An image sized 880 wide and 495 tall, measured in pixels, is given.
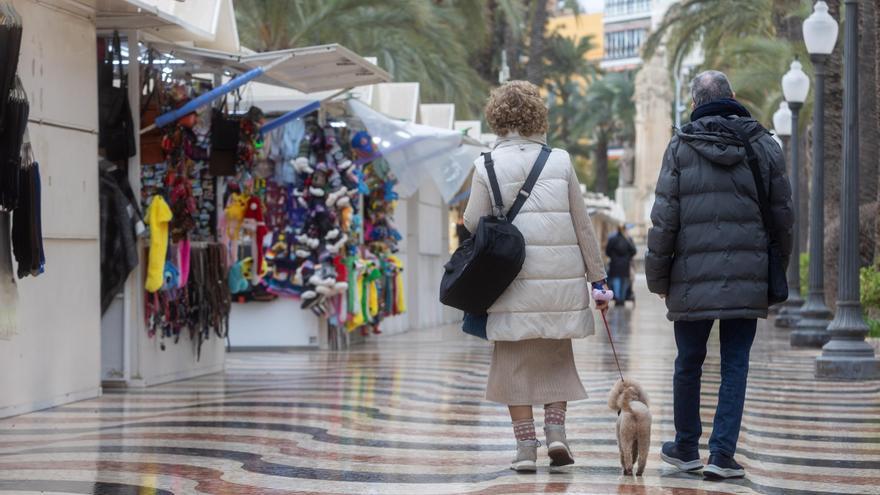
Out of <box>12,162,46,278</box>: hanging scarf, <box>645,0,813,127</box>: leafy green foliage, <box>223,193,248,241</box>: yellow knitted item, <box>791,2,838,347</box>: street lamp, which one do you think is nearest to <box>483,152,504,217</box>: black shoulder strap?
<box>12,162,46,278</box>: hanging scarf

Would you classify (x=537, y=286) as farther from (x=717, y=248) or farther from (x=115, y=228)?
(x=115, y=228)

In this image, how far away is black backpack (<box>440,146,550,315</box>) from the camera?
6.53m

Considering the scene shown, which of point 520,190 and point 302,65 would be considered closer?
point 520,190

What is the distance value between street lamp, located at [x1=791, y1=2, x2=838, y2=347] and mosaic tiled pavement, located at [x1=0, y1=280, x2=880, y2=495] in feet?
10.1

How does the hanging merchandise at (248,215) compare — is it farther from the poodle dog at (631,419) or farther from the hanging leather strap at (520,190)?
the poodle dog at (631,419)

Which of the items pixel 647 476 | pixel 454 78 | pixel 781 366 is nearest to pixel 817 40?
pixel 781 366

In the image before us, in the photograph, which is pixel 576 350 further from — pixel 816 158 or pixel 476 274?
pixel 476 274

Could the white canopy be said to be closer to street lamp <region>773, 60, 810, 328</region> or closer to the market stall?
the market stall

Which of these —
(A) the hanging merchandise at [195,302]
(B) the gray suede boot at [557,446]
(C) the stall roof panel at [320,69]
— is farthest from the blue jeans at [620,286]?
(B) the gray suede boot at [557,446]

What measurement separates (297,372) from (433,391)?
7.64ft

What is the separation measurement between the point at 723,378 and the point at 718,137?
3.56 ft

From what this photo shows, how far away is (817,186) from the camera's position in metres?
15.8

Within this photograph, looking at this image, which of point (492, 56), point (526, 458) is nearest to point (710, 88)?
point (526, 458)

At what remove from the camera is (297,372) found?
1309 centimetres
